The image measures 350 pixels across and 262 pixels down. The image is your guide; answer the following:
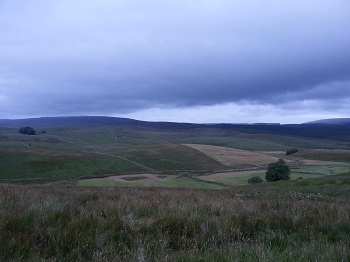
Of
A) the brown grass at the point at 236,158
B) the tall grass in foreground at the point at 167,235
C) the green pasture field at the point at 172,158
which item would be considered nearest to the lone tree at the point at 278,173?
the green pasture field at the point at 172,158

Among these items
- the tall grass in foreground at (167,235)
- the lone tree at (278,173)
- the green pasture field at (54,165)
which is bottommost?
the green pasture field at (54,165)

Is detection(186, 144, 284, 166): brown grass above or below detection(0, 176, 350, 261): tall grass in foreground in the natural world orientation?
below

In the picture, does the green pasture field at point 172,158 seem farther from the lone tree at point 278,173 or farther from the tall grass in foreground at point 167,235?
the tall grass in foreground at point 167,235

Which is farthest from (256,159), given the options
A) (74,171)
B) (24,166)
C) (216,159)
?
(24,166)

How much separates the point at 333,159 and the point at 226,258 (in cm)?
11078

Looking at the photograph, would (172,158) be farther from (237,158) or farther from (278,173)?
(278,173)

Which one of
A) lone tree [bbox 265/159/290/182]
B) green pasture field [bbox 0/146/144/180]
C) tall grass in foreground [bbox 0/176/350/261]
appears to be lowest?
green pasture field [bbox 0/146/144/180]

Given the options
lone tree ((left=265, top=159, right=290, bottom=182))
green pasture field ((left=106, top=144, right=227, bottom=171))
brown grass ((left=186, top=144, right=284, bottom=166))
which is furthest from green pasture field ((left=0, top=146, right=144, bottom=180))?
lone tree ((left=265, top=159, right=290, bottom=182))

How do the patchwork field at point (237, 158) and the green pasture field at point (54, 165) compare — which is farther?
the patchwork field at point (237, 158)

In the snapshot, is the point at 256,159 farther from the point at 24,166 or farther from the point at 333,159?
the point at 24,166

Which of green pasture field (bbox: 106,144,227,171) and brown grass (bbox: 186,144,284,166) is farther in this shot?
brown grass (bbox: 186,144,284,166)

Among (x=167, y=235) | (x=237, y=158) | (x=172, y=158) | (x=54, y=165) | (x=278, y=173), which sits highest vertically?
(x=167, y=235)

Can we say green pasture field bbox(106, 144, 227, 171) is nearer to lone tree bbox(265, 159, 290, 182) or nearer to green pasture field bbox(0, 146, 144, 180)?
green pasture field bbox(0, 146, 144, 180)

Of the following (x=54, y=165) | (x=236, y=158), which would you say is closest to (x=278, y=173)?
(x=236, y=158)
